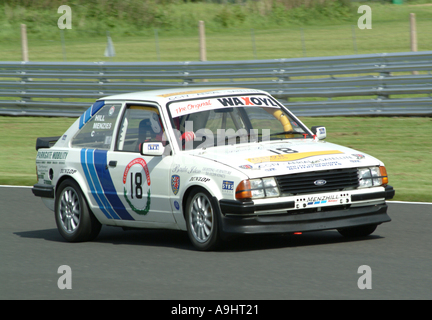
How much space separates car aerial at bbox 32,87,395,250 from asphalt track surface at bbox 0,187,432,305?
272 mm

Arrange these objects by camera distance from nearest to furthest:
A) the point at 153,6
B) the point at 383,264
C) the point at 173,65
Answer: the point at 383,264, the point at 173,65, the point at 153,6

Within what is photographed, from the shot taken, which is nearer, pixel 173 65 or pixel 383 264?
pixel 383 264

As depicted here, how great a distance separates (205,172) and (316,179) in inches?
42.1

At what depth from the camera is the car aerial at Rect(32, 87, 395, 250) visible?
302 inches

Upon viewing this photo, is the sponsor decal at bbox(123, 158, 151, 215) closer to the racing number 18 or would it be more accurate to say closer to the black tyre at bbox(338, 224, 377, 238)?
the racing number 18

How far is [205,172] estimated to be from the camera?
7.86 meters

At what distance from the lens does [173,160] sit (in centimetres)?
829

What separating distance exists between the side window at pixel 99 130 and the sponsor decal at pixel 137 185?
60 centimetres

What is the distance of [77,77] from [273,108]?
13.7 metres

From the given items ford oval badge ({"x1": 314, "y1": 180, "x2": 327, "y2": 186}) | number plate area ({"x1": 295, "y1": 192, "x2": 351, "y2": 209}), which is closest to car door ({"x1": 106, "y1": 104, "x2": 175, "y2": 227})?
number plate area ({"x1": 295, "y1": 192, "x2": 351, "y2": 209})

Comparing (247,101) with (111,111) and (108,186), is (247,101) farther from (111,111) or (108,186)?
(108,186)

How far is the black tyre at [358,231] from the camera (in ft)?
27.8
